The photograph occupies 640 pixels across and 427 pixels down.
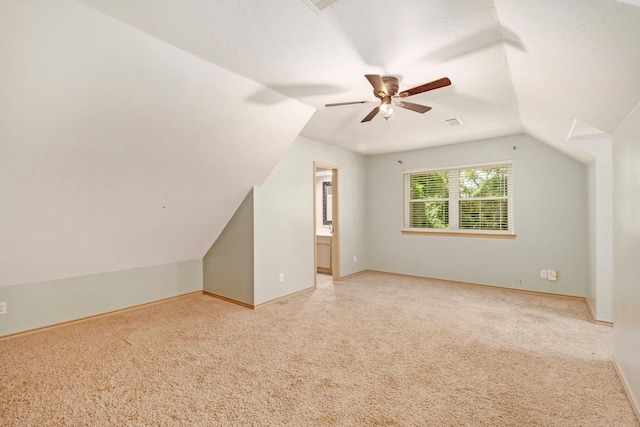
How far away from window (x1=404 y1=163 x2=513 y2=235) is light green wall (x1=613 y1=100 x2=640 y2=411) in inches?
101

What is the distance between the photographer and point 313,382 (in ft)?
7.23

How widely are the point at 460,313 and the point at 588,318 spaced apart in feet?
4.60

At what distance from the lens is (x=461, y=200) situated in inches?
206

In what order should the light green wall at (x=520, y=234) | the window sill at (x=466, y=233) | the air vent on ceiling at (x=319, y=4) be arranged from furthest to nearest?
the window sill at (x=466, y=233) → the light green wall at (x=520, y=234) → the air vent on ceiling at (x=319, y=4)

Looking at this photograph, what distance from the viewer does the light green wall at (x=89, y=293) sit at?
305 cm

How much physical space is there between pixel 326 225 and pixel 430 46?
522 centimetres

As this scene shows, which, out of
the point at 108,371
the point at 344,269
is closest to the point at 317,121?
the point at 344,269

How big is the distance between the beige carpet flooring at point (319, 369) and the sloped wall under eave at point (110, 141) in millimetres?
985

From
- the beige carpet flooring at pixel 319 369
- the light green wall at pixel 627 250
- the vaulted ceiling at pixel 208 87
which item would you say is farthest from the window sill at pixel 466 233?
the light green wall at pixel 627 250

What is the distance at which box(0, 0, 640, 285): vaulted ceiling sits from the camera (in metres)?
1.67

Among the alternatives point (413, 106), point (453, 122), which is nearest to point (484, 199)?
point (453, 122)

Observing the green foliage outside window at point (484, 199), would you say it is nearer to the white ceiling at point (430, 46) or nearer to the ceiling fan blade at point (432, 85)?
the white ceiling at point (430, 46)

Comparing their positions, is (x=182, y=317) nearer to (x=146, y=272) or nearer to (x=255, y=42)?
(x=146, y=272)

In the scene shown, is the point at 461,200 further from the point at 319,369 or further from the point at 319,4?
the point at 319,4
